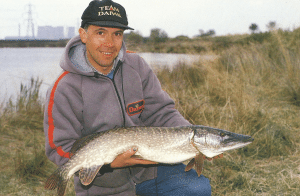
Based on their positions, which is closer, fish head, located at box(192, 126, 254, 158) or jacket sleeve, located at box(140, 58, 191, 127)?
fish head, located at box(192, 126, 254, 158)

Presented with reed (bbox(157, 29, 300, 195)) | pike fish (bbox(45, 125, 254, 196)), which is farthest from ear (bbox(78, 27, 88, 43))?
reed (bbox(157, 29, 300, 195))

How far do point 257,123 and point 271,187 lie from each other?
130 centimetres

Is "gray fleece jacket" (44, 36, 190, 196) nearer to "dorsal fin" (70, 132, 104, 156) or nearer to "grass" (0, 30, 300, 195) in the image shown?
"dorsal fin" (70, 132, 104, 156)

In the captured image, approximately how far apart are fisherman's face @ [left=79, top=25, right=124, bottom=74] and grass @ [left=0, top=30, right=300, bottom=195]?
1.43m

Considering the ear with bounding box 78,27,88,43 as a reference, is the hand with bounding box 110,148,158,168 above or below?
below

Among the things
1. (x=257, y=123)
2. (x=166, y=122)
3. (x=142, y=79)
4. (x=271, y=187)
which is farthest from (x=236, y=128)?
(x=142, y=79)

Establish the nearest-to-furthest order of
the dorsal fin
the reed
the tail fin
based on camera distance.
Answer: the tail fin → the dorsal fin → the reed

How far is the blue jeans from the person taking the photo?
6.81ft

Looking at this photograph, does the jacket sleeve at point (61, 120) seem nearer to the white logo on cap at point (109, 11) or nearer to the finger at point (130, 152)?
the finger at point (130, 152)

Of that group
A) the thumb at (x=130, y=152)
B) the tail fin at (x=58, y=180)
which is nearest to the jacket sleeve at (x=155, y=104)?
the thumb at (x=130, y=152)

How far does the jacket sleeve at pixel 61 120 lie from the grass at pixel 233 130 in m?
0.98

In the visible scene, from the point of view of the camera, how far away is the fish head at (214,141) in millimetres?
1979

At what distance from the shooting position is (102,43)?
2027 mm

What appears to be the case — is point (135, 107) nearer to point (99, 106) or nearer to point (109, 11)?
point (99, 106)
